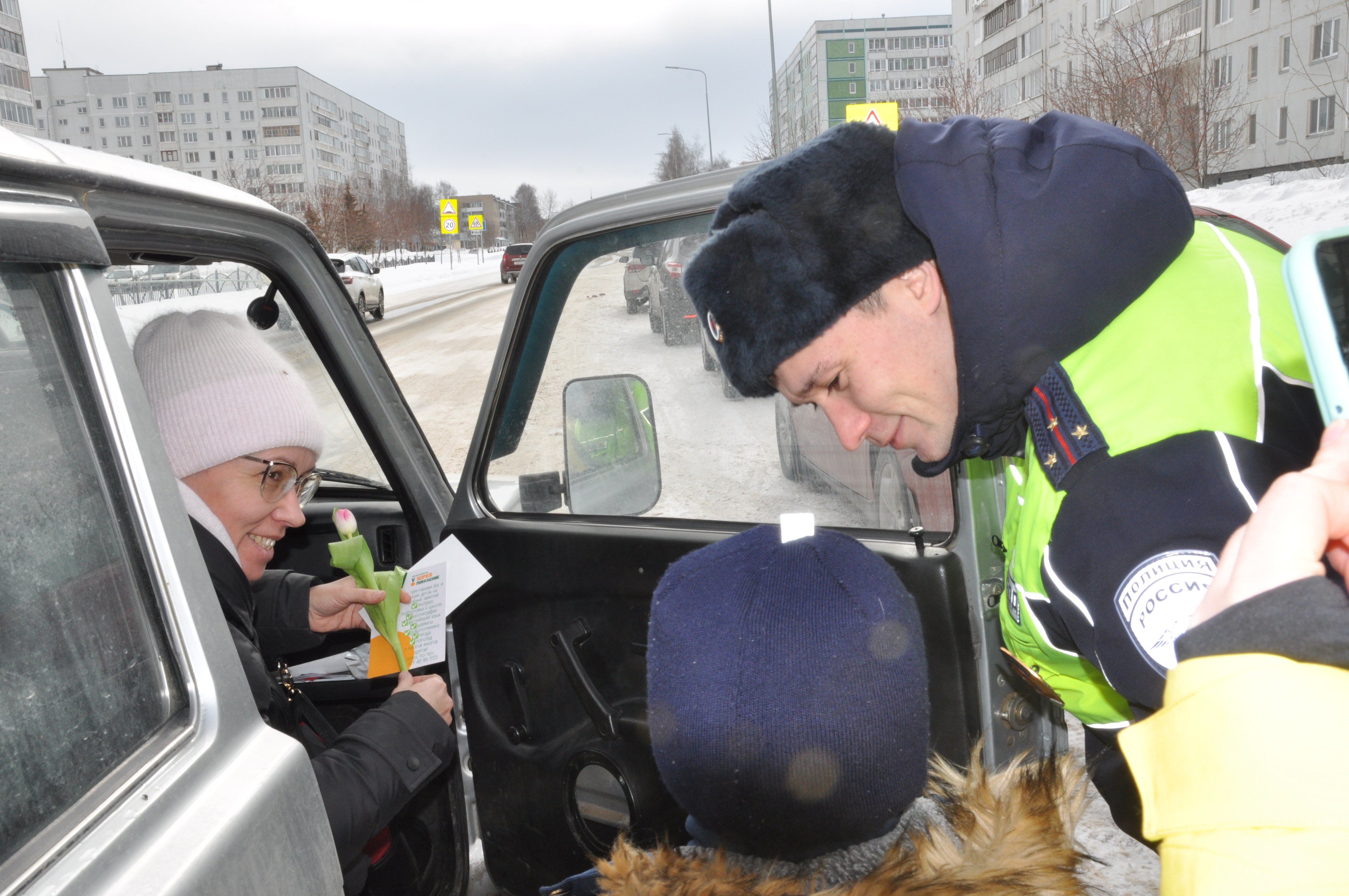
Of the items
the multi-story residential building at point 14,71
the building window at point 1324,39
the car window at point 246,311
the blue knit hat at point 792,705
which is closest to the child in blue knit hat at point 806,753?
the blue knit hat at point 792,705

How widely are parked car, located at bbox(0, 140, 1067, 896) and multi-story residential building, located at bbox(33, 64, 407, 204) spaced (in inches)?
4454

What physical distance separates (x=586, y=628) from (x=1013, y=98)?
72341 mm

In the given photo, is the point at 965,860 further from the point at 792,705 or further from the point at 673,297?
the point at 673,297

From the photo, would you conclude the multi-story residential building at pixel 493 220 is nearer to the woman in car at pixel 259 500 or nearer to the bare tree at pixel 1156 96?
the bare tree at pixel 1156 96

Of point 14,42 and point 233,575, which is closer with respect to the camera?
point 233,575

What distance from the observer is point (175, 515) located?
123cm

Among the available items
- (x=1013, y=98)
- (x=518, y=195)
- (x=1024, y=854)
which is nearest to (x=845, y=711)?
(x=1024, y=854)

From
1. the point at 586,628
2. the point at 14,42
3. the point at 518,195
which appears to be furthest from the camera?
the point at 518,195

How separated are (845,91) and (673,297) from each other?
7950 centimetres

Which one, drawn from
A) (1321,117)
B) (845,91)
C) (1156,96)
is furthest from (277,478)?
(845,91)

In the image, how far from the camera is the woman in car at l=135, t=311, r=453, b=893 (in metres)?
1.82

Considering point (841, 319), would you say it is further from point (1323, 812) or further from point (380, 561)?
point (380, 561)

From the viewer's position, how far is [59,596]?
107 centimetres

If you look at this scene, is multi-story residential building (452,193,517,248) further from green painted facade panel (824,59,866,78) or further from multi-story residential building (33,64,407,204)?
green painted facade panel (824,59,866,78)
